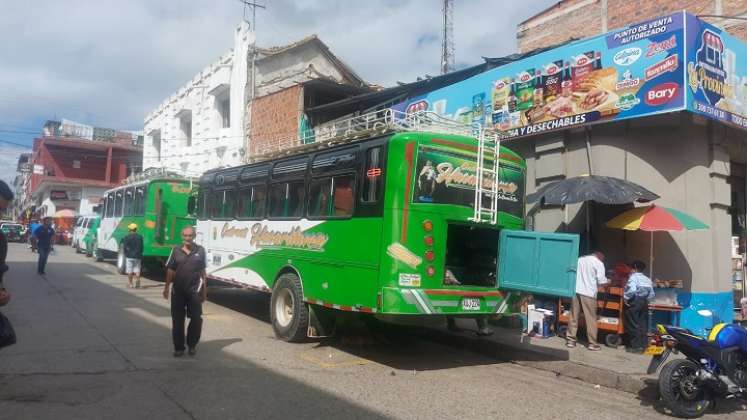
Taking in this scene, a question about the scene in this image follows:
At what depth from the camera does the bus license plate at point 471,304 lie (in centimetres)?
714

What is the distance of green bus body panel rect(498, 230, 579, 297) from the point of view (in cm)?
717

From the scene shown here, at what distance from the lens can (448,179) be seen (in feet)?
23.4

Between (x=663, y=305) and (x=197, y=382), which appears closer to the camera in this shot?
(x=197, y=382)

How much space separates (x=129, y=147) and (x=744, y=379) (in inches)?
1957

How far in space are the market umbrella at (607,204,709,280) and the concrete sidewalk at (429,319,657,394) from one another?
1.99 metres

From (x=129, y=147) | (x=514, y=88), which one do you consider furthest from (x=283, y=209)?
(x=129, y=147)

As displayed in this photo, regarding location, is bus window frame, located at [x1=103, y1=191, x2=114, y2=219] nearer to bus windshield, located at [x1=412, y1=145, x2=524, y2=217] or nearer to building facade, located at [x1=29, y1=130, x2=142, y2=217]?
bus windshield, located at [x1=412, y1=145, x2=524, y2=217]

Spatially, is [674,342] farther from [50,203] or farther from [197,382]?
[50,203]

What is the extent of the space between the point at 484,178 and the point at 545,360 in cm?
281

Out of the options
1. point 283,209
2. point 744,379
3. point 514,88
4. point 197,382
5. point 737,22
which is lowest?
point 197,382

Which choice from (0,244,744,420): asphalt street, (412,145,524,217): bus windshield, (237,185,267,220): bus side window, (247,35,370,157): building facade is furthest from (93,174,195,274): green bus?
(412,145,524,217): bus windshield

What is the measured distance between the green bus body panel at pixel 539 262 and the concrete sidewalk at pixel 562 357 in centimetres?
116

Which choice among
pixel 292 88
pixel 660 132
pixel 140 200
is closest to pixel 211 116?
pixel 292 88

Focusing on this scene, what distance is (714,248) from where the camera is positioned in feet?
31.2
